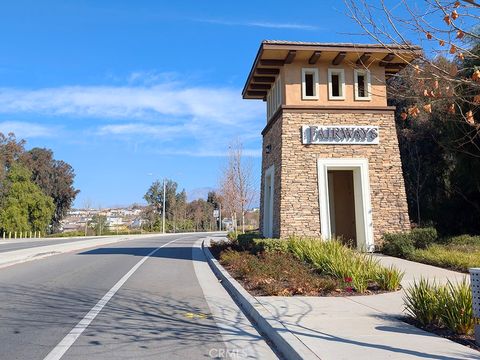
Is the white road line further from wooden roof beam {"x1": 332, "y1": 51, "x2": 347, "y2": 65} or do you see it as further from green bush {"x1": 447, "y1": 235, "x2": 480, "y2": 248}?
green bush {"x1": 447, "y1": 235, "x2": 480, "y2": 248}

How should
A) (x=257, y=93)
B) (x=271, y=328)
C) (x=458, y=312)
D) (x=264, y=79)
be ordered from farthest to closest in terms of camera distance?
1. (x=257, y=93)
2. (x=264, y=79)
3. (x=271, y=328)
4. (x=458, y=312)

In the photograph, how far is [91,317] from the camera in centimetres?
831

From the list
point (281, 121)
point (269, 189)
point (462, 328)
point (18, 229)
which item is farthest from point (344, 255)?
point (18, 229)

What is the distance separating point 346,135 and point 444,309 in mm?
12503

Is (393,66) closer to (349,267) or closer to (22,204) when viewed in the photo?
(349,267)

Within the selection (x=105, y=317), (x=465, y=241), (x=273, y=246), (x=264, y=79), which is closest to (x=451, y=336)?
(x=105, y=317)

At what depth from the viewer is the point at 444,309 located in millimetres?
6730

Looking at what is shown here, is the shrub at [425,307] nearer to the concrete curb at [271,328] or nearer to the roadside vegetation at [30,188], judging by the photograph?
the concrete curb at [271,328]

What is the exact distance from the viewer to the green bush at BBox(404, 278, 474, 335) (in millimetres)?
6348

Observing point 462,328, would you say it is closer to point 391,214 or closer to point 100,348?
point 100,348

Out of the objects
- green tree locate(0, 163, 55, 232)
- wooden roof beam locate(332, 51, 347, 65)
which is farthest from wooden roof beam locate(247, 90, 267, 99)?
green tree locate(0, 163, 55, 232)

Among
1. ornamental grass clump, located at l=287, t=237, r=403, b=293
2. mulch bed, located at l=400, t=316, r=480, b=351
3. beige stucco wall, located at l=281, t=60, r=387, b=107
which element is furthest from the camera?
beige stucco wall, located at l=281, t=60, r=387, b=107
